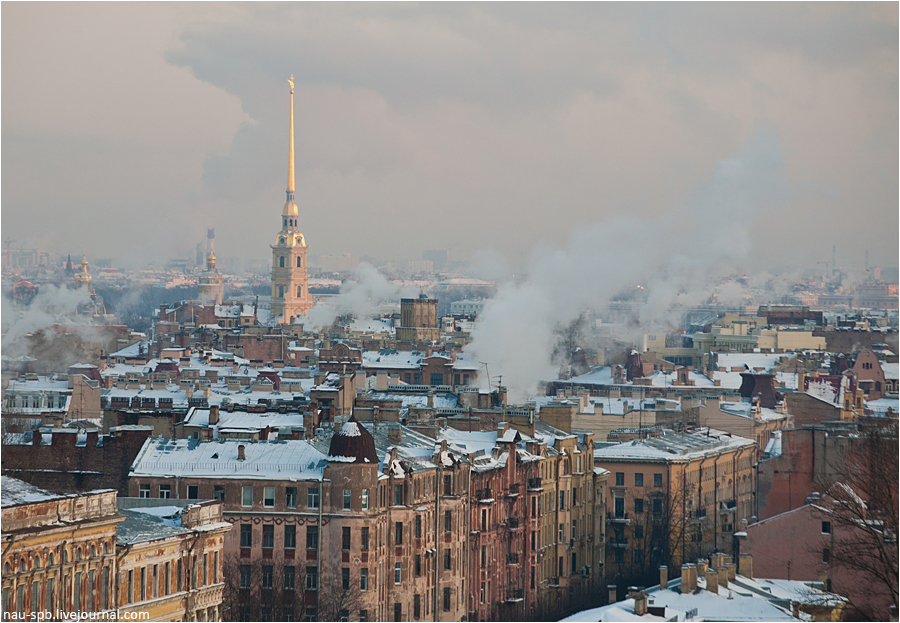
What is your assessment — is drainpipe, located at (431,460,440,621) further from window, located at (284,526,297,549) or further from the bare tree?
the bare tree

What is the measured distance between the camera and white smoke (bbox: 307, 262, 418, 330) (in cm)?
13576

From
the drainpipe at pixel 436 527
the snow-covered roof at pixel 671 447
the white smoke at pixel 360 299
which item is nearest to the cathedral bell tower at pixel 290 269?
the white smoke at pixel 360 299

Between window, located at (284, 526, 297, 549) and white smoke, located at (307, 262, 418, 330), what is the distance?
9249 centimetres

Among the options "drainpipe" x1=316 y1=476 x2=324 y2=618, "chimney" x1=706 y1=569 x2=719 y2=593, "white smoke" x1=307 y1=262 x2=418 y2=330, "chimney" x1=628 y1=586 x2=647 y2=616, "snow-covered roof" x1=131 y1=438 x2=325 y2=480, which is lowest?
"chimney" x1=628 y1=586 x2=647 y2=616

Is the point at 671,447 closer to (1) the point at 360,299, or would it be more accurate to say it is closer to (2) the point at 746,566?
(2) the point at 746,566

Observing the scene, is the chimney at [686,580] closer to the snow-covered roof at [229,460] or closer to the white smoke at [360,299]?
the snow-covered roof at [229,460]

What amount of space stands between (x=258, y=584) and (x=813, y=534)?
10.6 meters

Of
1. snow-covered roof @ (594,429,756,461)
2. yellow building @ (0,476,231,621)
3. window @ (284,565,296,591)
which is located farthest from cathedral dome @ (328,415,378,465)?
snow-covered roof @ (594,429,756,461)

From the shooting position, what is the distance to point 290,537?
33.4m

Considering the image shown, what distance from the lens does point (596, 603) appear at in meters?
41.5

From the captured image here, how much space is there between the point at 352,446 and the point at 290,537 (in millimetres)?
1892

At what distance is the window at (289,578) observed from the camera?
1305 inches

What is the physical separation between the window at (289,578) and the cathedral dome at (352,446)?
201cm

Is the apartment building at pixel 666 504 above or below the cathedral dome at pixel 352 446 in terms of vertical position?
below
